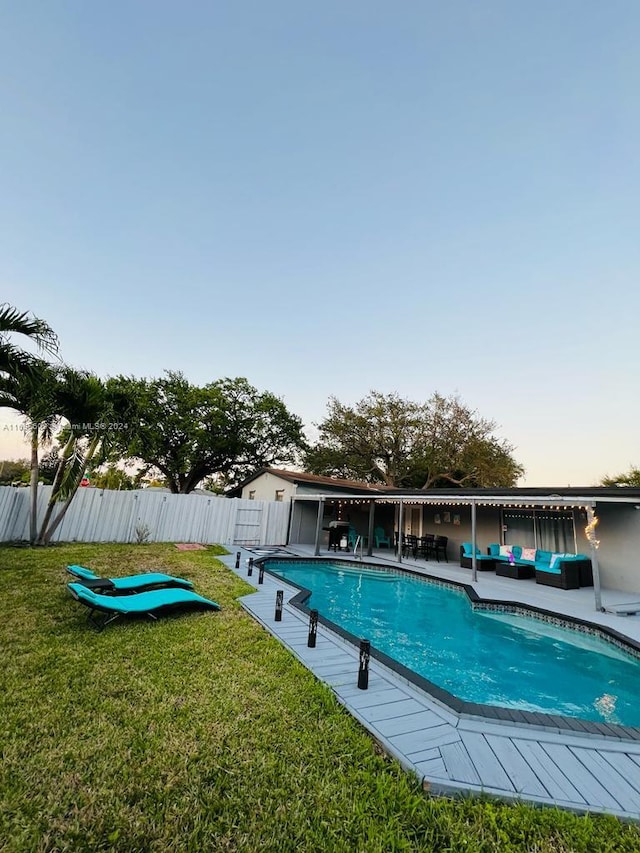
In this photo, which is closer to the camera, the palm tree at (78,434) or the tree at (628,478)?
the palm tree at (78,434)

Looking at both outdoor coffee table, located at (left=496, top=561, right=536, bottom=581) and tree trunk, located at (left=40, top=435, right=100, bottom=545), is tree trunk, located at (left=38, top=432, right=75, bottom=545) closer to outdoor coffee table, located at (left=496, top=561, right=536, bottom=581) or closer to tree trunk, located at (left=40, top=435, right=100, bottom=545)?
tree trunk, located at (left=40, top=435, right=100, bottom=545)

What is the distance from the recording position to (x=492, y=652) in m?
6.21

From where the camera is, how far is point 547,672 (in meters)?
5.50

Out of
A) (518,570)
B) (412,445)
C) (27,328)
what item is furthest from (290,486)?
(412,445)

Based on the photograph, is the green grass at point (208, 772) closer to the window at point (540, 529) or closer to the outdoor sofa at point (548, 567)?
the outdoor sofa at point (548, 567)

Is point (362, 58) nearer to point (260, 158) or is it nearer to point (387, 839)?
point (260, 158)

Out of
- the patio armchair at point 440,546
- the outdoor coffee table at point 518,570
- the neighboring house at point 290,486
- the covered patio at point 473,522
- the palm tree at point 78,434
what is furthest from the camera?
the neighboring house at point 290,486

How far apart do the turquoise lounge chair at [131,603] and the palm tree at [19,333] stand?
11.0 feet

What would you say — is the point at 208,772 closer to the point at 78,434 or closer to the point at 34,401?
the point at 34,401

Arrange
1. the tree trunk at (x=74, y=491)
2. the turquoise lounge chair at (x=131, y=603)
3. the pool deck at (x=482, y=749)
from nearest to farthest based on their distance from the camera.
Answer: the pool deck at (x=482, y=749)
the turquoise lounge chair at (x=131, y=603)
the tree trunk at (x=74, y=491)

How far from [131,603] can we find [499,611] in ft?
23.9

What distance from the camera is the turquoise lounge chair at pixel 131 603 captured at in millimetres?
5184

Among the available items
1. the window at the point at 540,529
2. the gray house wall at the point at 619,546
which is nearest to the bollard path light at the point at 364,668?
the gray house wall at the point at 619,546

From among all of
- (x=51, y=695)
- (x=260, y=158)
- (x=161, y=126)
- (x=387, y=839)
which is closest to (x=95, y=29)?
(x=161, y=126)
